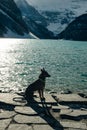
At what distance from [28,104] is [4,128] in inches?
175

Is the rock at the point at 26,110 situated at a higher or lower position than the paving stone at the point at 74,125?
higher

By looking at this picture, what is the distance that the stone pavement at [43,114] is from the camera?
1354 cm

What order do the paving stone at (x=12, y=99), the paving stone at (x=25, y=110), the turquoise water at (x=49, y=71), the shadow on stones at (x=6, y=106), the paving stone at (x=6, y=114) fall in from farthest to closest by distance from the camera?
the turquoise water at (x=49, y=71) → the paving stone at (x=12, y=99) → the shadow on stones at (x=6, y=106) → the paving stone at (x=25, y=110) → the paving stone at (x=6, y=114)

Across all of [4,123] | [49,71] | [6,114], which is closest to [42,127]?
[4,123]

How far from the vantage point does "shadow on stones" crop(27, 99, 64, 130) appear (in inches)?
541

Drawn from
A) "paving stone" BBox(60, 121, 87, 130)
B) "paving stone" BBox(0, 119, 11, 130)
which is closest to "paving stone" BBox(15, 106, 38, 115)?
"paving stone" BBox(0, 119, 11, 130)

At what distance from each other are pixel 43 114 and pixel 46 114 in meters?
0.16

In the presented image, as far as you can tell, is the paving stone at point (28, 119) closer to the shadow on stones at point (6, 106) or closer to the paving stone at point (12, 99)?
the shadow on stones at point (6, 106)

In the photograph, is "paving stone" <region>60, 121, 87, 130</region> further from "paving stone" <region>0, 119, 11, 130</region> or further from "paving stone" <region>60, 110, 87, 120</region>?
"paving stone" <region>0, 119, 11, 130</region>

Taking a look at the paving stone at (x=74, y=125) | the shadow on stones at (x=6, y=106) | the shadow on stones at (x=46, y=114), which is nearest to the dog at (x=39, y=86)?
the shadow on stones at (x=46, y=114)

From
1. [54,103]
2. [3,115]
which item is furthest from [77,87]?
[3,115]

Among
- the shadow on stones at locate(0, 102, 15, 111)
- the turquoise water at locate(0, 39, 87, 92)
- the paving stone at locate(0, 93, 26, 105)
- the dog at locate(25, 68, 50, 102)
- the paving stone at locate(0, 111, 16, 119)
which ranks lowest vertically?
the turquoise water at locate(0, 39, 87, 92)

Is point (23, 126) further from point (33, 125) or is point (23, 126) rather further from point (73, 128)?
point (73, 128)

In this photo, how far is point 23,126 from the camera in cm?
1335
